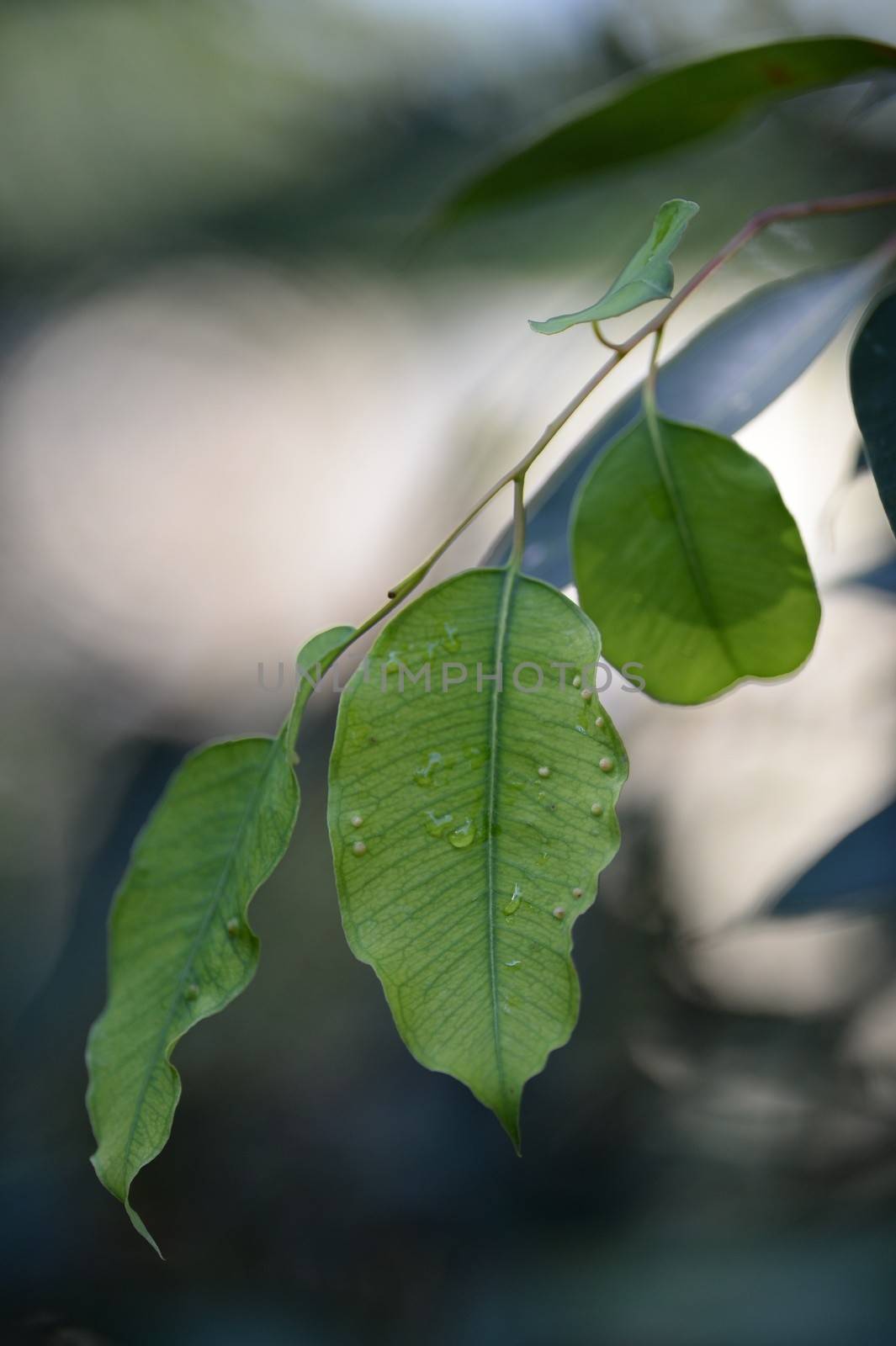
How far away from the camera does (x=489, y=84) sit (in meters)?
1.65

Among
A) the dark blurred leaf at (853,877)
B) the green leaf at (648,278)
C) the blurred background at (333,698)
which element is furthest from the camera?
the blurred background at (333,698)

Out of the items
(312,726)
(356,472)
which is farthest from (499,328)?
(312,726)

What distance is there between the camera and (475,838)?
0.29 m

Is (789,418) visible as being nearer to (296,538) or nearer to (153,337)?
(296,538)

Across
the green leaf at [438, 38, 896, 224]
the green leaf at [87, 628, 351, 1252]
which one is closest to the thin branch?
the green leaf at [87, 628, 351, 1252]

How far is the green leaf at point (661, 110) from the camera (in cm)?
52

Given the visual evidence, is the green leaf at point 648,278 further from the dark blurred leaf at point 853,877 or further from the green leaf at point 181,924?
the dark blurred leaf at point 853,877

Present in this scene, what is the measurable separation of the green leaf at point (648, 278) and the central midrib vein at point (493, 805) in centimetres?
9

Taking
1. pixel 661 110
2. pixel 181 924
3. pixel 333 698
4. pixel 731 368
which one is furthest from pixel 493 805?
pixel 333 698

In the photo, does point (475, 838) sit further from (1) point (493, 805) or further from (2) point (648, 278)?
(2) point (648, 278)

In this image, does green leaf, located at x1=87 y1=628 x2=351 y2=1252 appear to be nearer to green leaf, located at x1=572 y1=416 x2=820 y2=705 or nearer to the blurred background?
green leaf, located at x1=572 y1=416 x2=820 y2=705

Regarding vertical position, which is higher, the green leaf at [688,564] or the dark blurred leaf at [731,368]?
the dark blurred leaf at [731,368]

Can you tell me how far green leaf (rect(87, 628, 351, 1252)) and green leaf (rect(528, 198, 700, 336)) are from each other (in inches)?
4.9

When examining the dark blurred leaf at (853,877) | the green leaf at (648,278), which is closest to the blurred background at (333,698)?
the dark blurred leaf at (853,877)
